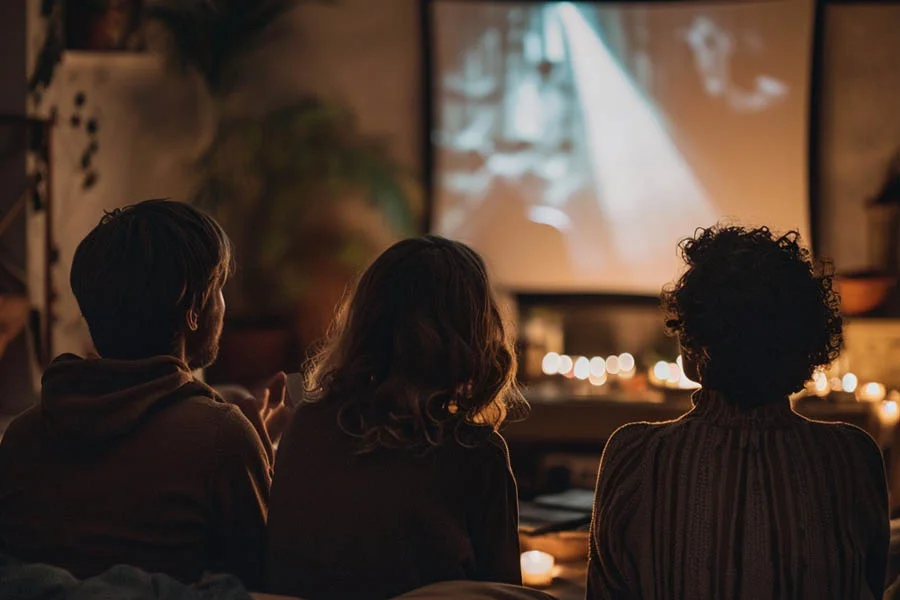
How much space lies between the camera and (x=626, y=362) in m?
6.12

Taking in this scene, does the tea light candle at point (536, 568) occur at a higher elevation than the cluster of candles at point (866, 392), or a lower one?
lower

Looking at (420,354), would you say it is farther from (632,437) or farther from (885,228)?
(885,228)

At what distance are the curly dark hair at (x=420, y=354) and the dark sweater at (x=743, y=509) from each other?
0.67ft

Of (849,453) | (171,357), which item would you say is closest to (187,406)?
(171,357)

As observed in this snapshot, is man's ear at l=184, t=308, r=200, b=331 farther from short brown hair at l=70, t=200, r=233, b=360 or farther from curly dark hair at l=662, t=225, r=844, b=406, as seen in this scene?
curly dark hair at l=662, t=225, r=844, b=406

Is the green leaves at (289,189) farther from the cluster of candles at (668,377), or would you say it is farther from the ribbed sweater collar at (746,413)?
the ribbed sweater collar at (746,413)

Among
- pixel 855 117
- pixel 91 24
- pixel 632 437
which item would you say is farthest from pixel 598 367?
pixel 632 437

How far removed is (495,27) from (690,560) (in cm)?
500

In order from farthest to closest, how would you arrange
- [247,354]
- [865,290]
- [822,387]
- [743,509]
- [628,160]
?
[628,160]
[247,354]
[865,290]
[822,387]
[743,509]

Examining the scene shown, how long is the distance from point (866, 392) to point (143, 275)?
11.6 feet

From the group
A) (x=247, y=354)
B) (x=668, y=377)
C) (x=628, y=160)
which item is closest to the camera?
(x=668, y=377)

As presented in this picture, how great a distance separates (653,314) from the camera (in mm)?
6273

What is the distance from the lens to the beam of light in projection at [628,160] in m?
6.27

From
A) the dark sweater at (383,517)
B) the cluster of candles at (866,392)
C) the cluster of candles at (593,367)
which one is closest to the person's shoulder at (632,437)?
the dark sweater at (383,517)
